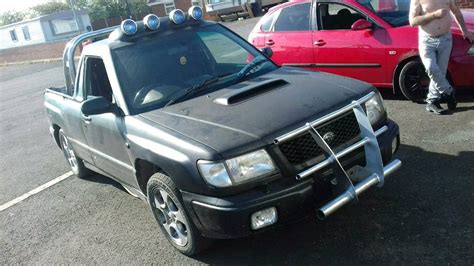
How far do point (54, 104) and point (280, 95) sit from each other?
131 inches

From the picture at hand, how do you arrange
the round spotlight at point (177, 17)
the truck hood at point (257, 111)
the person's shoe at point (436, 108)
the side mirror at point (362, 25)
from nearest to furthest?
1. the truck hood at point (257, 111)
2. the round spotlight at point (177, 17)
3. the person's shoe at point (436, 108)
4. the side mirror at point (362, 25)

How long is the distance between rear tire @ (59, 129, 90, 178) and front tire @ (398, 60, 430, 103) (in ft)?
14.6

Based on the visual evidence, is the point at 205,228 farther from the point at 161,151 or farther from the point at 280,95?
the point at 280,95

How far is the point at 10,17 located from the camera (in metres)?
85.2

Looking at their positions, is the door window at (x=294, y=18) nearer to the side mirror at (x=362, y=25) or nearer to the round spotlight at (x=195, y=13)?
the side mirror at (x=362, y=25)

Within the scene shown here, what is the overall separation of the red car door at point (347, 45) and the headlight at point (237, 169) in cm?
385

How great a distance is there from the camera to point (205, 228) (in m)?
3.19

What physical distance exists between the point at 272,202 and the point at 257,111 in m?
0.74

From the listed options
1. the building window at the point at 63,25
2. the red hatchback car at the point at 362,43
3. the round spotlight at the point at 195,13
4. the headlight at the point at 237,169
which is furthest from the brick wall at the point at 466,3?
the building window at the point at 63,25

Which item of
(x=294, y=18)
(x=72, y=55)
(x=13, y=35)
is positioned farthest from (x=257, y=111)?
(x=13, y=35)

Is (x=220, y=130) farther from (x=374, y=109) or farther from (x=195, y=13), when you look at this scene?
(x=195, y=13)

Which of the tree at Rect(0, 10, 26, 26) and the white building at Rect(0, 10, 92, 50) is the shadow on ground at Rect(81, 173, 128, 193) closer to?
→ the white building at Rect(0, 10, 92, 50)

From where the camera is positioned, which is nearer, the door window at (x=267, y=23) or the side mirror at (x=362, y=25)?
the side mirror at (x=362, y=25)

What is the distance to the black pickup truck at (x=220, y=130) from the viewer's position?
3.02 m
